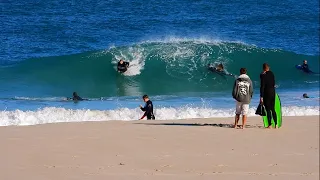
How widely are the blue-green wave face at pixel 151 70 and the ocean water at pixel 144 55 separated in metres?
0.04

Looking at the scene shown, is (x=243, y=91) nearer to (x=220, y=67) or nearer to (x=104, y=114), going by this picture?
(x=104, y=114)

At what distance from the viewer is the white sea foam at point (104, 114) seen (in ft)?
45.0

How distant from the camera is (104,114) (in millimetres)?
14703

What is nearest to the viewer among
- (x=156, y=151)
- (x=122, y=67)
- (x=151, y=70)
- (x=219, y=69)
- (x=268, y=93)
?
(x=156, y=151)

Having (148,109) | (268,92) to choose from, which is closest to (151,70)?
(148,109)

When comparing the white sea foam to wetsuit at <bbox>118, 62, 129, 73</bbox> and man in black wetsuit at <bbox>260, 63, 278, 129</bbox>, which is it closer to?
man in black wetsuit at <bbox>260, 63, 278, 129</bbox>

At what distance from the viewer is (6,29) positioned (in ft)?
96.7

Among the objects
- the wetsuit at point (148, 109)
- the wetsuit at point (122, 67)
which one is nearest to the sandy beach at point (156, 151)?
the wetsuit at point (148, 109)

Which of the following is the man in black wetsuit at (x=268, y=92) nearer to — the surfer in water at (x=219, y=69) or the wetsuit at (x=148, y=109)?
the wetsuit at (x=148, y=109)

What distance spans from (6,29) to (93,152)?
21343 mm

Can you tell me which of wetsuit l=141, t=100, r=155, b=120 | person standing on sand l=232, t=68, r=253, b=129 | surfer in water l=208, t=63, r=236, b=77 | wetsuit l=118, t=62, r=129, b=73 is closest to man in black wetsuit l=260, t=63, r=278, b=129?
person standing on sand l=232, t=68, r=253, b=129

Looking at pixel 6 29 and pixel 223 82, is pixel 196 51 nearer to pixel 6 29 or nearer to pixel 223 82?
pixel 223 82

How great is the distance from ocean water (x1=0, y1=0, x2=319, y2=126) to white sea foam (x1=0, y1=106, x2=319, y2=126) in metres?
0.02

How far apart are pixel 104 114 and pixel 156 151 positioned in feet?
17.8
